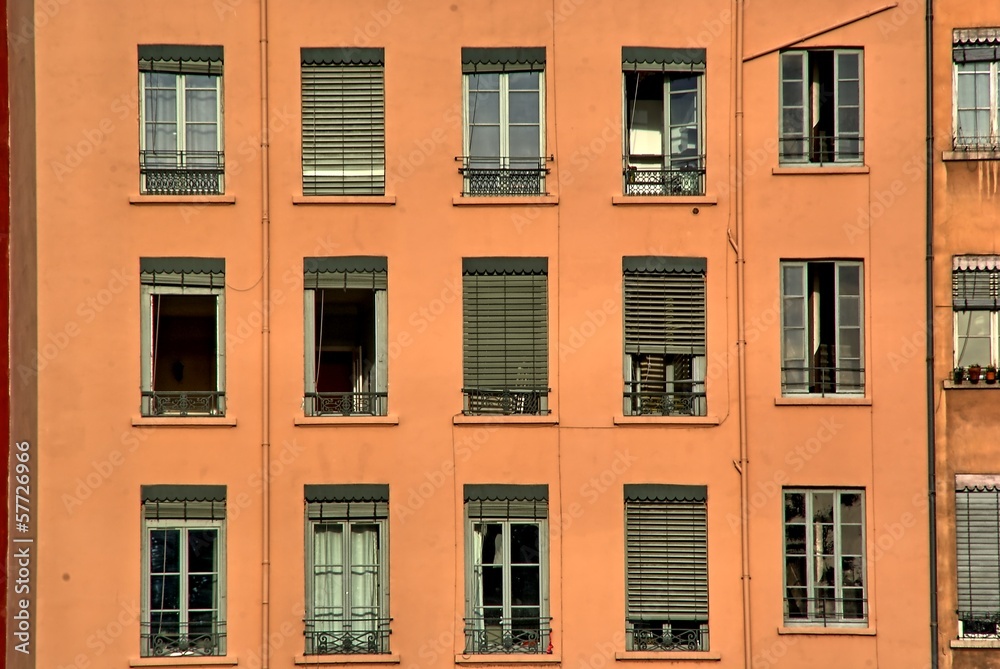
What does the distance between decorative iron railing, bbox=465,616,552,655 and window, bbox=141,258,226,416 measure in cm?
518

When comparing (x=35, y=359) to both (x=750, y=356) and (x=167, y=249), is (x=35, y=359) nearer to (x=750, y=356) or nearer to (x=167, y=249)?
(x=167, y=249)

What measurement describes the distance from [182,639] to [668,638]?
24.4 feet

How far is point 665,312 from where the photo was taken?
2050 centimetres

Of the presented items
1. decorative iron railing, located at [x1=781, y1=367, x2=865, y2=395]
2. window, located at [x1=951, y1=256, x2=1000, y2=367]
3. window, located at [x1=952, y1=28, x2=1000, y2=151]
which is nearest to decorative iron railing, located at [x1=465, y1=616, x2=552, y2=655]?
decorative iron railing, located at [x1=781, y1=367, x2=865, y2=395]

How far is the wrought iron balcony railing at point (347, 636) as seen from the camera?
20.0 m

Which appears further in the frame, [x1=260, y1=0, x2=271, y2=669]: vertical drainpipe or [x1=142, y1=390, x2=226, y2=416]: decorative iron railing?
[x1=142, y1=390, x2=226, y2=416]: decorative iron railing

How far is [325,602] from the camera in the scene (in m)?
20.1

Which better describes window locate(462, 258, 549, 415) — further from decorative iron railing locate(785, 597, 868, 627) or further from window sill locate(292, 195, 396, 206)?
decorative iron railing locate(785, 597, 868, 627)

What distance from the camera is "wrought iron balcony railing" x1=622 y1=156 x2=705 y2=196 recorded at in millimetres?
20703

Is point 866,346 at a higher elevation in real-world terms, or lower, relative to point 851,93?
lower

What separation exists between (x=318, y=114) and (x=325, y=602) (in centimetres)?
763

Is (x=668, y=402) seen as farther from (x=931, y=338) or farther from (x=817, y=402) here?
(x=931, y=338)

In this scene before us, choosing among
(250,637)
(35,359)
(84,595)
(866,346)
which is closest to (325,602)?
(250,637)

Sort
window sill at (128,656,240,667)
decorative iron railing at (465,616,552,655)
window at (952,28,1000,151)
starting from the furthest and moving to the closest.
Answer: window at (952,28,1000,151), decorative iron railing at (465,616,552,655), window sill at (128,656,240,667)
